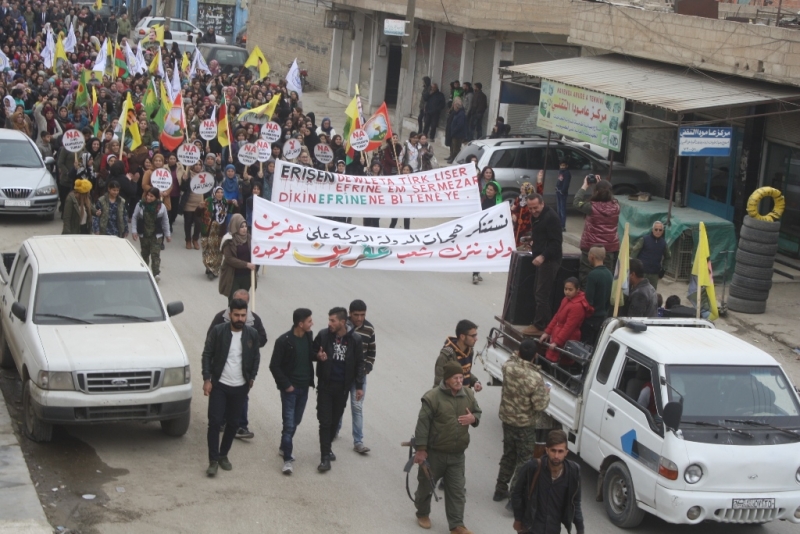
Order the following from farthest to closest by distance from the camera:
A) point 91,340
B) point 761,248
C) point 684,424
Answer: point 761,248 → point 91,340 → point 684,424

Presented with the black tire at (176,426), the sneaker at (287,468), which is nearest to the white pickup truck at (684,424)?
the sneaker at (287,468)

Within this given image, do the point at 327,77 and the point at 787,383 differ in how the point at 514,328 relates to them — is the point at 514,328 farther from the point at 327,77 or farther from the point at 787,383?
the point at 327,77

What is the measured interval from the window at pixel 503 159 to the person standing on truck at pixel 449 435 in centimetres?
1399

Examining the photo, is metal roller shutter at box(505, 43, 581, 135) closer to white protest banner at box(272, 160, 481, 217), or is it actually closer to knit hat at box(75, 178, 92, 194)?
white protest banner at box(272, 160, 481, 217)

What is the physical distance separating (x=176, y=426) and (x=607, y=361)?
4.10m

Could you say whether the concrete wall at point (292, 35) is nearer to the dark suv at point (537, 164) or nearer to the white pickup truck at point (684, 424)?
the dark suv at point (537, 164)

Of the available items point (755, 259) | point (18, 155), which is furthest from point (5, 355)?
point (755, 259)

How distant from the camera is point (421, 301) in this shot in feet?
53.7

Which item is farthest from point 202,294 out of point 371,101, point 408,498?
point 371,101

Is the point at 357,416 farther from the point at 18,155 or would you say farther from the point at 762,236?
the point at 18,155

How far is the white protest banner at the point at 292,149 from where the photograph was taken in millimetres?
20862

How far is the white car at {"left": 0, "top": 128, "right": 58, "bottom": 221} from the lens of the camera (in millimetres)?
18984

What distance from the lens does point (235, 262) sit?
45.0 ft

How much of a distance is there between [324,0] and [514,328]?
29.4 metres
